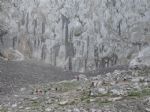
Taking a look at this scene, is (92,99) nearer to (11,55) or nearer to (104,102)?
(104,102)

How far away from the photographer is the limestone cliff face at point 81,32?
139 feet

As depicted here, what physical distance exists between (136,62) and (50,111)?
15.8m

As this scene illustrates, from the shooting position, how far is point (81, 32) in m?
42.5

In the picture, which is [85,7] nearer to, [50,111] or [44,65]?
[44,65]

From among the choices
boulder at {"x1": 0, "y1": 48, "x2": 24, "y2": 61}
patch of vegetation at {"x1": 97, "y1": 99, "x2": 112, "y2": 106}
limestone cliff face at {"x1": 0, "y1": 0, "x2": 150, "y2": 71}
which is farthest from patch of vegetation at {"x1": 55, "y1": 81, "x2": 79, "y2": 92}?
limestone cliff face at {"x1": 0, "y1": 0, "x2": 150, "y2": 71}

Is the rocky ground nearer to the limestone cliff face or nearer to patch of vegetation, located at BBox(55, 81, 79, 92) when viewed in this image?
patch of vegetation, located at BBox(55, 81, 79, 92)

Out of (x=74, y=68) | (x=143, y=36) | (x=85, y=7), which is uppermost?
(x=85, y=7)

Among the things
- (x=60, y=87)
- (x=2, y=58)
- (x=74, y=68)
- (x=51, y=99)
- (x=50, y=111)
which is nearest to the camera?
(x=50, y=111)

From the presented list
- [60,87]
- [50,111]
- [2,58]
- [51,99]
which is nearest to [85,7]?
[2,58]

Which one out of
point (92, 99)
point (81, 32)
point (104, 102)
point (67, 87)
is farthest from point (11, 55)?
point (104, 102)

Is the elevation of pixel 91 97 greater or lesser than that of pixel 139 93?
lesser

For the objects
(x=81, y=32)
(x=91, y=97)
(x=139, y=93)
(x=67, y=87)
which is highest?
(x=81, y=32)

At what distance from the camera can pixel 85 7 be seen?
141 ft

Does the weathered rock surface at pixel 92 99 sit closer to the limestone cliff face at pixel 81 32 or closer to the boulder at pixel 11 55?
the boulder at pixel 11 55
